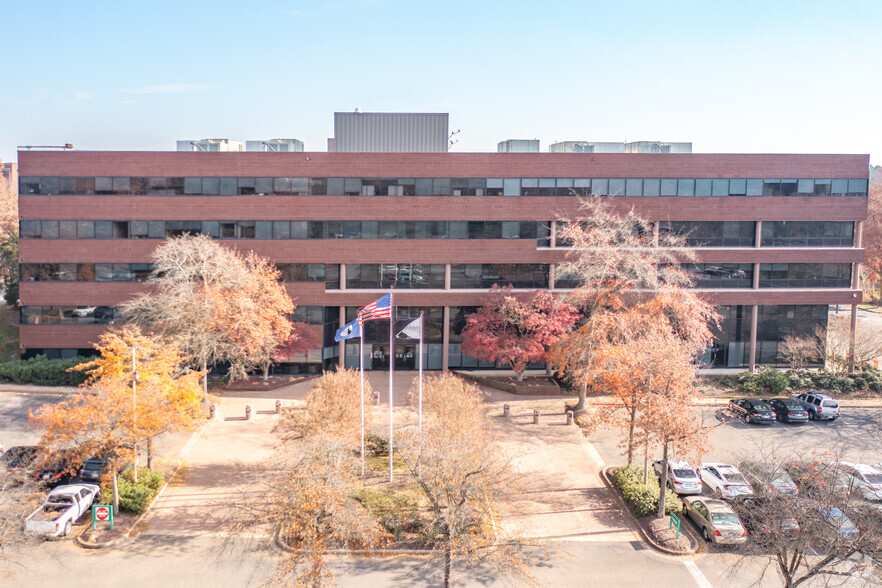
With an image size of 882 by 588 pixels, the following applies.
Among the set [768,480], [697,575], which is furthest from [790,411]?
[697,575]

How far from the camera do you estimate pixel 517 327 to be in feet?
132

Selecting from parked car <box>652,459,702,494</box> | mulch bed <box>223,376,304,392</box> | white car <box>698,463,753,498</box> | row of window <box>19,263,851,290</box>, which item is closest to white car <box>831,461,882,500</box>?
white car <box>698,463,753,498</box>

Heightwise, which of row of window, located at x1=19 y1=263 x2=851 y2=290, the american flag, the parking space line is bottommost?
the parking space line

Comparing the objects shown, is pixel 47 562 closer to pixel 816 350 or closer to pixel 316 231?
pixel 316 231

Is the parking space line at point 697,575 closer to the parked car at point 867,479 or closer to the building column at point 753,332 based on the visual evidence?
the parked car at point 867,479

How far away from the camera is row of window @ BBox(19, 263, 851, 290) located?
142ft

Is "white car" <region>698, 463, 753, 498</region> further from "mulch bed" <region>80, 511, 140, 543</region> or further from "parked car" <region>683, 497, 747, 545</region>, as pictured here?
"mulch bed" <region>80, 511, 140, 543</region>

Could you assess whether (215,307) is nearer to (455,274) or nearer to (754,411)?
(455,274)

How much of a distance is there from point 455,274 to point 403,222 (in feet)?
16.6

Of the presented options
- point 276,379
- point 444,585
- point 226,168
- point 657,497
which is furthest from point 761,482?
point 226,168

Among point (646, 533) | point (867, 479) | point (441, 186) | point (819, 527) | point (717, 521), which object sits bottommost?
point (646, 533)

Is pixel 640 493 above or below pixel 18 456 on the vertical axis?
below

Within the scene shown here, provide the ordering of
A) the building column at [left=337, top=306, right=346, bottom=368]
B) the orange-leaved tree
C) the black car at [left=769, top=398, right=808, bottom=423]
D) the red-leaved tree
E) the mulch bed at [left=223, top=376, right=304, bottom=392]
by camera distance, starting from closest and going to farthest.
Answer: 1. the orange-leaved tree
2. the black car at [left=769, top=398, right=808, bottom=423]
3. the red-leaved tree
4. the mulch bed at [left=223, top=376, right=304, bottom=392]
5. the building column at [left=337, top=306, right=346, bottom=368]

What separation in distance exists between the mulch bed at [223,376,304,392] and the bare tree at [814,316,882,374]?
3602 centimetres
